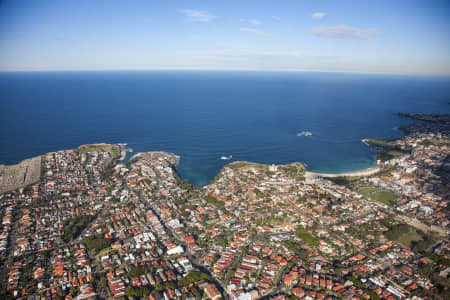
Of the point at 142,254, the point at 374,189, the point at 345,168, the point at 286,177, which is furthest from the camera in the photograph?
the point at 345,168

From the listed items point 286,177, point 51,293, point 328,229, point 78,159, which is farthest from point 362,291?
point 78,159

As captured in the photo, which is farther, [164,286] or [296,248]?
[296,248]

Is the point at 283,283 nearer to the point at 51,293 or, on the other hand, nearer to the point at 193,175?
the point at 51,293

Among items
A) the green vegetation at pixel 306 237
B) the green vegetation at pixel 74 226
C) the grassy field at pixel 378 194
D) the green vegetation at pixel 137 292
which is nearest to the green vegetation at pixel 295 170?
the grassy field at pixel 378 194

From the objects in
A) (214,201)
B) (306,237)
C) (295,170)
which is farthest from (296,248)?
(295,170)

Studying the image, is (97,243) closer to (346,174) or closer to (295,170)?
(295,170)

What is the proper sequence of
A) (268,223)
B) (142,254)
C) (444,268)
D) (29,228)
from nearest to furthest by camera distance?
1. (444,268)
2. (142,254)
3. (29,228)
4. (268,223)
